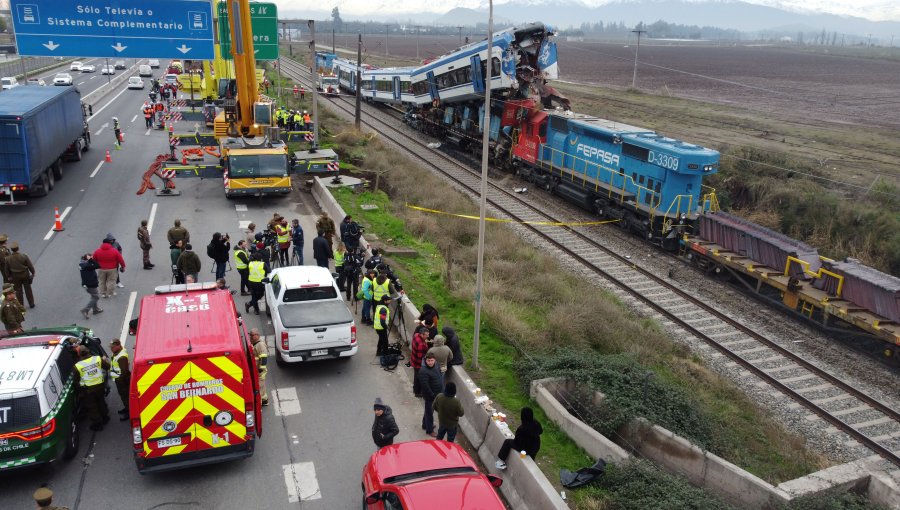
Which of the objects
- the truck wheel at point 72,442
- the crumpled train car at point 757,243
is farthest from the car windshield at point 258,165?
the truck wheel at point 72,442

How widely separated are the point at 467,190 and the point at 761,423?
19.9 metres

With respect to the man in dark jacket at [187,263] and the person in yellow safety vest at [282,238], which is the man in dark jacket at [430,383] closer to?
the man in dark jacket at [187,263]

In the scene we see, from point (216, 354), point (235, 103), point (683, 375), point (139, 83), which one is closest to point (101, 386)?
point (216, 354)

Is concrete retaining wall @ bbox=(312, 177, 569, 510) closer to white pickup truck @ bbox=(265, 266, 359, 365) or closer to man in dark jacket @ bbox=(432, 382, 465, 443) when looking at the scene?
man in dark jacket @ bbox=(432, 382, 465, 443)

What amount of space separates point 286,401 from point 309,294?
2.38 m

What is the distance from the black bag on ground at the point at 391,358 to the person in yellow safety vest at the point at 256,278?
371 cm

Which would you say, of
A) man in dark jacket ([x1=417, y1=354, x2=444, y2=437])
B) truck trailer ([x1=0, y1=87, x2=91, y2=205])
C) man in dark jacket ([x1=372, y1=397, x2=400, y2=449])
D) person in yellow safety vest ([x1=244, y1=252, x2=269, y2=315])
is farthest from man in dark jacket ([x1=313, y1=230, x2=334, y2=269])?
truck trailer ([x1=0, y1=87, x2=91, y2=205])

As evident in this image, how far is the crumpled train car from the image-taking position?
19714 mm

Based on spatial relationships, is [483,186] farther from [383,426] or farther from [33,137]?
[33,137]

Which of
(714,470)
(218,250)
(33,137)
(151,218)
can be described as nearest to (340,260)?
(218,250)

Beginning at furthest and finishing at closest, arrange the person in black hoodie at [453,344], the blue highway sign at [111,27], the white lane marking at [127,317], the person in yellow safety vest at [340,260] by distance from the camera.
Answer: the blue highway sign at [111,27] < the person in yellow safety vest at [340,260] < the white lane marking at [127,317] < the person in black hoodie at [453,344]

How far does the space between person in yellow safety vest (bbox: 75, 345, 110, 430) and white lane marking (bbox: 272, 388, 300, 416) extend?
2.88 metres

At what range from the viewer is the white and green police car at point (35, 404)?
30.3 ft

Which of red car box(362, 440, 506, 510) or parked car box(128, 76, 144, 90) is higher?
parked car box(128, 76, 144, 90)
